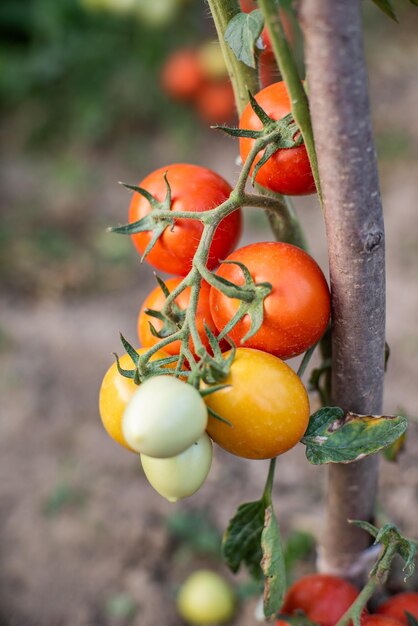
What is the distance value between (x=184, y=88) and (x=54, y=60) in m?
0.52

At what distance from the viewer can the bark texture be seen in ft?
1.85

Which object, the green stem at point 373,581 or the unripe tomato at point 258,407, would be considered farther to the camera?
the green stem at point 373,581

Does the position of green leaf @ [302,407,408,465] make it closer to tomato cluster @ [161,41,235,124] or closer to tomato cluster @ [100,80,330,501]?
tomato cluster @ [100,80,330,501]

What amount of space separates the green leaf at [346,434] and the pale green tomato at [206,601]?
0.61m

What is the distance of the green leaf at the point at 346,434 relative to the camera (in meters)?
0.69

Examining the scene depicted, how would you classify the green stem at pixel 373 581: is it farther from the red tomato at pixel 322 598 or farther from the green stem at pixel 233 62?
the green stem at pixel 233 62

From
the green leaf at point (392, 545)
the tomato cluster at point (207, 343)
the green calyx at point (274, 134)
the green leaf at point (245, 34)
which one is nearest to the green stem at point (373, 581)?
the green leaf at point (392, 545)

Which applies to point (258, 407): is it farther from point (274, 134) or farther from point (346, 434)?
point (274, 134)

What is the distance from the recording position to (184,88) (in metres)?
2.61

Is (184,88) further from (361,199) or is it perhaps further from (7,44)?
(361,199)

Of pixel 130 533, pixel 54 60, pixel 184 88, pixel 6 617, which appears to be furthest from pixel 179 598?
pixel 54 60

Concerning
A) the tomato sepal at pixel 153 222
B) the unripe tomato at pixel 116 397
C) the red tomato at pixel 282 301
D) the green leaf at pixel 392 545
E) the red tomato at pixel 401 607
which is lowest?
the red tomato at pixel 401 607

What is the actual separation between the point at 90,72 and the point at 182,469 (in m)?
2.41

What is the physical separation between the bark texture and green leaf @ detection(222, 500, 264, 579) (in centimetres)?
11
